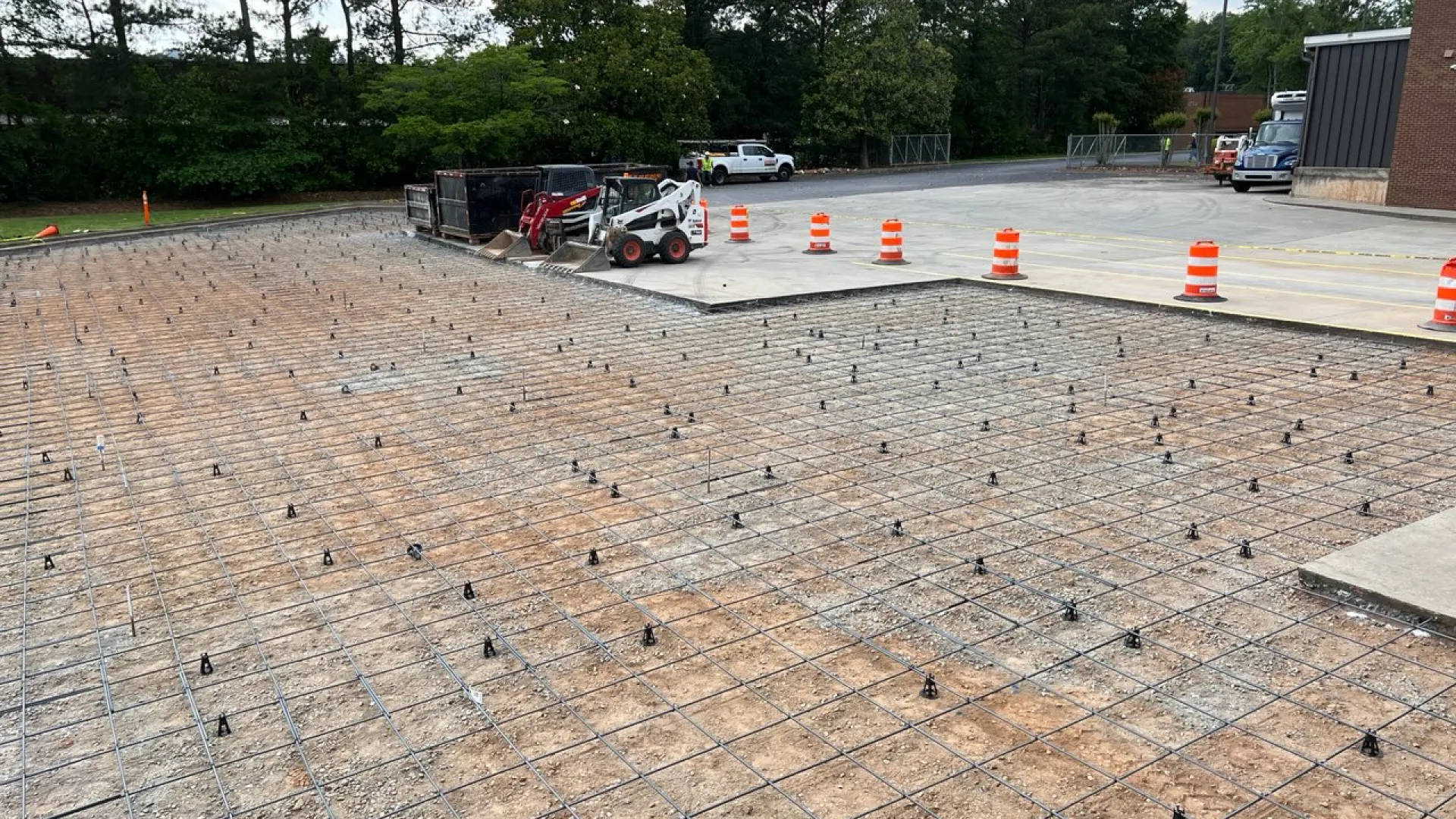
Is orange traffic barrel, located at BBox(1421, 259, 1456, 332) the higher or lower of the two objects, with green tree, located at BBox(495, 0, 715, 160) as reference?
lower

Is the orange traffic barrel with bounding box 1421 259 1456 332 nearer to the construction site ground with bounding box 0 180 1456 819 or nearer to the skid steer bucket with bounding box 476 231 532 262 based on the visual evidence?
the construction site ground with bounding box 0 180 1456 819

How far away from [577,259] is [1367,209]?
20139mm

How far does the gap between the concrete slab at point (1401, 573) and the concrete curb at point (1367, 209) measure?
2238 centimetres

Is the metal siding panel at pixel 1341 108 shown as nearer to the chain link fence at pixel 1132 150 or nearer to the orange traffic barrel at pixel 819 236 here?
the chain link fence at pixel 1132 150

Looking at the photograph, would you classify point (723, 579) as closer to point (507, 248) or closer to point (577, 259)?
point (577, 259)

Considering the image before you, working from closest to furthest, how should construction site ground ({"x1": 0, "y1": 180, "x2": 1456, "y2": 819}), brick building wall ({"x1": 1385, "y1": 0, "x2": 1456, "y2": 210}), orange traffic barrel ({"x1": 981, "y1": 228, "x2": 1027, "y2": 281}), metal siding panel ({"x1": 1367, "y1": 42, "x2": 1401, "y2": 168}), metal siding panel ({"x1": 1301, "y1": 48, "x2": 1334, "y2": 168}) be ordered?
1. construction site ground ({"x1": 0, "y1": 180, "x2": 1456, "y2": 819})
2. orange traffic barrel ({"x1": 981, "y1": 228, "x2": 1027, "y2": 281})
3. brick building wall ({"x1": 1385, "y1": 0, "x2": 1456, "y2": 210})
4. metal siding panel ({"x1": 1367, "y1": 42, "x2": 1401, "y2": 168})
5. metal siding panel ({"x1": 1301, "y1": 48, "x2": 1334, "y2": 168})

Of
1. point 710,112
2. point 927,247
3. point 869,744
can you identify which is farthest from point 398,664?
point 710,112

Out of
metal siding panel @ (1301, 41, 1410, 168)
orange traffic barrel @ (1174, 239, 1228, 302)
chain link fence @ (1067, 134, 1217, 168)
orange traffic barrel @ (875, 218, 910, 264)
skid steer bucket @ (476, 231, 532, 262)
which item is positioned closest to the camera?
orange traffic barrel @ (1174, 239, 1228, 302)

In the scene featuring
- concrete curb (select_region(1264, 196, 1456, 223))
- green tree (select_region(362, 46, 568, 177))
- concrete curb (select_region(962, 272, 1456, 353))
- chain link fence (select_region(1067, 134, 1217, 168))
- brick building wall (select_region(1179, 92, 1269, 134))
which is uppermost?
brick building wall (select_region(1179, 92, 1269, 134))

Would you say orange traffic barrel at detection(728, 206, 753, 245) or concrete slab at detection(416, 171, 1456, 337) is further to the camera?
orange traffic barrel at detection(728, 206, 753, 245)

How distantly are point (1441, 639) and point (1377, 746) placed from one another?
1.17 metres

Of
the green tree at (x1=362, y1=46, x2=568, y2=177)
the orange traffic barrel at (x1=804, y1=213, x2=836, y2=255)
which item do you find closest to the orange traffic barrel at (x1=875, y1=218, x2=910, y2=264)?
the orange traffic barrel at (x1=804, y1=213, x2=836, y2=255)

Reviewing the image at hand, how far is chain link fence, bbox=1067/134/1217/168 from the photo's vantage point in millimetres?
46125

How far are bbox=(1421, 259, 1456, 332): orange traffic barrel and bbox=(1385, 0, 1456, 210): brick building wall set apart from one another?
1757 centimetres
